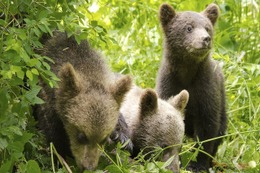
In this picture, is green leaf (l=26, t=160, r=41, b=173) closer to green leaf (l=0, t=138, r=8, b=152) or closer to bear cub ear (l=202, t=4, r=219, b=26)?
green leaf (l=0, t=138, r=8, b=152)

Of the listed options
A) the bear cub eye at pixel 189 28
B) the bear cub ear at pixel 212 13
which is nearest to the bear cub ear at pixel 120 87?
the bear cub eye at pixel 189 28

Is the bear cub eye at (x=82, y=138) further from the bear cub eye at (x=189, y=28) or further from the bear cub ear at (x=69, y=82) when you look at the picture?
the bear cub eye at (x=189, y=28)

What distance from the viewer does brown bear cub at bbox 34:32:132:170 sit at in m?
5.40

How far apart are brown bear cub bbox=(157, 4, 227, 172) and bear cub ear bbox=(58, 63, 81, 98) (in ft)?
6.45

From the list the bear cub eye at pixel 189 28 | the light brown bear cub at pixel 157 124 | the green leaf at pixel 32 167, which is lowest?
the light brown bear cub at pixel 157 124

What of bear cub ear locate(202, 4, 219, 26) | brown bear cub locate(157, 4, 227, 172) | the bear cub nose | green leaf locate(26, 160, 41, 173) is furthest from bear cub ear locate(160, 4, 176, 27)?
green leaf locate(26, 160, 41, 173)

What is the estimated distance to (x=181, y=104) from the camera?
654 centimetres

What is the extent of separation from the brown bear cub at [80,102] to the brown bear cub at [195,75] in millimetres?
1463

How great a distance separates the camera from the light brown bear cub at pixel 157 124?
6.15 m

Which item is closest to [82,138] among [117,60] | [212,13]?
[212,13]

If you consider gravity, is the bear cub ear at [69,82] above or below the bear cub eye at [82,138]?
above

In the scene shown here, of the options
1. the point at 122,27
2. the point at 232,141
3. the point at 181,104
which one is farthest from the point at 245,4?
the point at 181,104

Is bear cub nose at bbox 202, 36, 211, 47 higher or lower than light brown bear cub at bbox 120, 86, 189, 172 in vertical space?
higher

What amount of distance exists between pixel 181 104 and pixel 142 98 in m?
0.45
